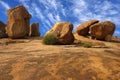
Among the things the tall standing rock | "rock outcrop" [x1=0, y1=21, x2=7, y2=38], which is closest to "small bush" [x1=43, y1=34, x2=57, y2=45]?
the tall standing rock

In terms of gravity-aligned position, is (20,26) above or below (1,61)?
above

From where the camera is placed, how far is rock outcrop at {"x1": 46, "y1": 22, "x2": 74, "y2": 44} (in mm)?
33688

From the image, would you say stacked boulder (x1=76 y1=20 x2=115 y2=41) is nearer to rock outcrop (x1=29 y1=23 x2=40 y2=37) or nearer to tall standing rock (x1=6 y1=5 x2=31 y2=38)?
rock outcrop (x1=29 y1=23 x2=40 y2=37)

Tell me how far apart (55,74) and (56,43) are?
2057 centimetres

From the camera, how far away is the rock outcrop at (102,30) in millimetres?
44875

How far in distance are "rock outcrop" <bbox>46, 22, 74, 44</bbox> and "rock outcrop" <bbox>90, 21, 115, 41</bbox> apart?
10.4 meters

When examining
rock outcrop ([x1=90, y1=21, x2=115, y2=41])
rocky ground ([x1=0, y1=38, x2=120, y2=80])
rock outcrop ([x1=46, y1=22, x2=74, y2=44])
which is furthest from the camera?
rock outcrop ([x1=90, y1=21, x2=115, y2=41])

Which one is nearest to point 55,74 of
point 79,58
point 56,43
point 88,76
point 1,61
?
point 88,76

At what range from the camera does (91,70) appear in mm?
13109

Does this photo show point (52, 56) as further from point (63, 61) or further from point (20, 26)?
point (20, 26)

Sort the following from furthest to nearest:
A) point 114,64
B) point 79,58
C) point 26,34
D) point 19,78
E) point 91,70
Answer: point 26,34
point 79,58
point 114,64
point 91,70
point 19,78

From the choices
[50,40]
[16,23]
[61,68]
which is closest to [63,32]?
[50,40]

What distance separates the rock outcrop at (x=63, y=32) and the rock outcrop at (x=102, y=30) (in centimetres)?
1045

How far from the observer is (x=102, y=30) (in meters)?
44.9
